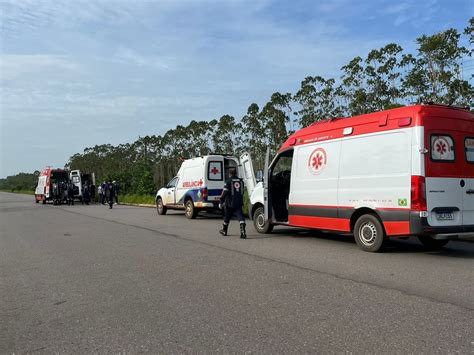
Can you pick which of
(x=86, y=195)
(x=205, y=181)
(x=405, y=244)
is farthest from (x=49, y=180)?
(x=405, y=244)

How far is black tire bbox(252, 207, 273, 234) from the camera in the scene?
12391mm

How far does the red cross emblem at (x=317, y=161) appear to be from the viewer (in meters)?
10.2

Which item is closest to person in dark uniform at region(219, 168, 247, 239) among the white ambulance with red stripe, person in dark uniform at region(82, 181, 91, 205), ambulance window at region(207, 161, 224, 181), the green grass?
the white ambulance with red stripe

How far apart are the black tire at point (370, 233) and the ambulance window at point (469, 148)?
6.61 ft

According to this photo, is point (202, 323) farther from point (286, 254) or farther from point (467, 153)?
point (467, 153)

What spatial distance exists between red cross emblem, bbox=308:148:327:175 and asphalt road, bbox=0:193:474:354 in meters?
1.66

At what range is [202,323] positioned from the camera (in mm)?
4875

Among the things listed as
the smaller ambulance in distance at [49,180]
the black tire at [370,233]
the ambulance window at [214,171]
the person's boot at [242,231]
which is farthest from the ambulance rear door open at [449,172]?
the smaller ambulance in distance at [49,180]

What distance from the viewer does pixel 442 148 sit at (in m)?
8.41

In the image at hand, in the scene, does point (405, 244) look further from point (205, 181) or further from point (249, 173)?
point (205, 181)

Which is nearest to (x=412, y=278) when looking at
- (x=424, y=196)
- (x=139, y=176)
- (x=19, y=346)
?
(x=424, y=196)

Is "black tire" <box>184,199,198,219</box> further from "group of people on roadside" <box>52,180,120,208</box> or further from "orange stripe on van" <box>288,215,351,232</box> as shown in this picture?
"group of people on roadside" <box>52,180,120,208</box>

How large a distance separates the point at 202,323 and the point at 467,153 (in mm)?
6327

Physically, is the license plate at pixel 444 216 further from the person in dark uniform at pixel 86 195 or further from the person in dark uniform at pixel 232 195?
the person in dark uniform at pixel 86 195
